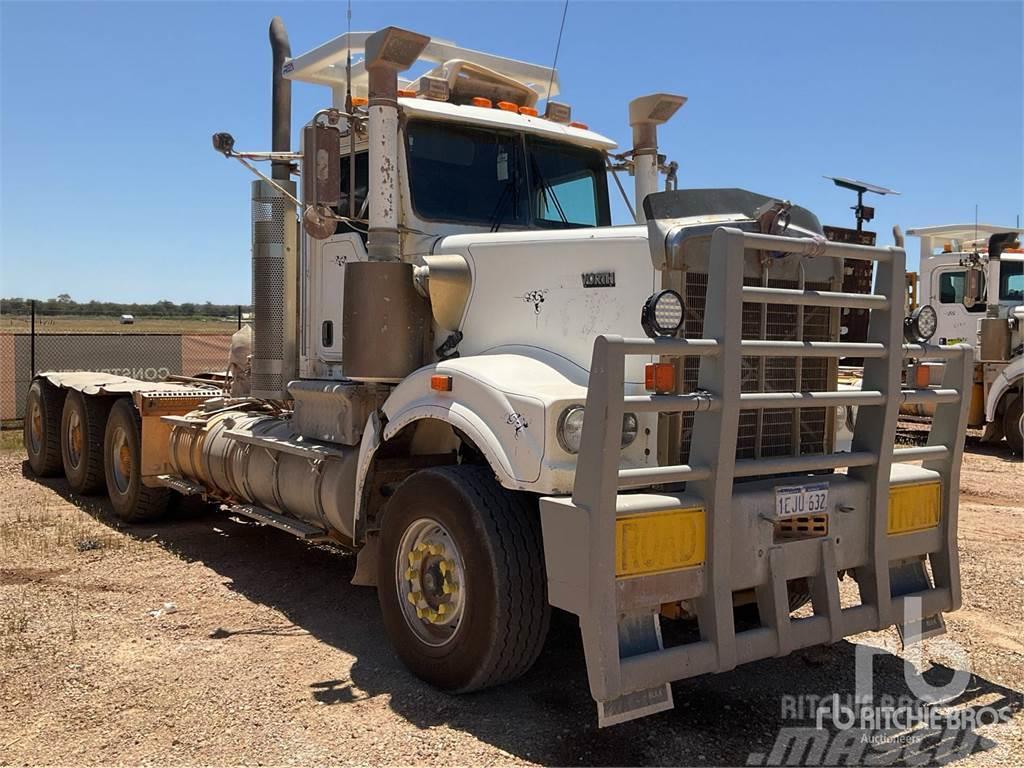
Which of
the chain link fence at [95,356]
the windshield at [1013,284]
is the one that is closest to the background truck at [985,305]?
the windshield at [1013,284]

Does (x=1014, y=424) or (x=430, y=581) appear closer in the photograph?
(x=430, y=581)

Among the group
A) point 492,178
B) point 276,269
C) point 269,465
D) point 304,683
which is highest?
point 492,178

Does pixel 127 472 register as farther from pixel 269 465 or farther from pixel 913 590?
pixel 913 590

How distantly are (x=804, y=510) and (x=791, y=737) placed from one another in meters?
0.97

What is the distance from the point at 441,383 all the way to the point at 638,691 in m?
1.66

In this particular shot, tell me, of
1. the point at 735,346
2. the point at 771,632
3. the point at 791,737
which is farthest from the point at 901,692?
the point at 735,346

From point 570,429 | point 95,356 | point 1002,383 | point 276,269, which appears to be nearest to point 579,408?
point 570,429

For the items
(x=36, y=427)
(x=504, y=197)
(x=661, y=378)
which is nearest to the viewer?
(x=661, y=378)

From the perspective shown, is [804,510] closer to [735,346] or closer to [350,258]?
[735,346]

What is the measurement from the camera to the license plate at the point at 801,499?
12.9 feet

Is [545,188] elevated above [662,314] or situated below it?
above

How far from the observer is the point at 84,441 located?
9.41 metres

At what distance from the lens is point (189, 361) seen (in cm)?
1725

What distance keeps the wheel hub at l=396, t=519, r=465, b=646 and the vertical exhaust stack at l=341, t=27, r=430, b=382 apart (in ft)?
3.46
